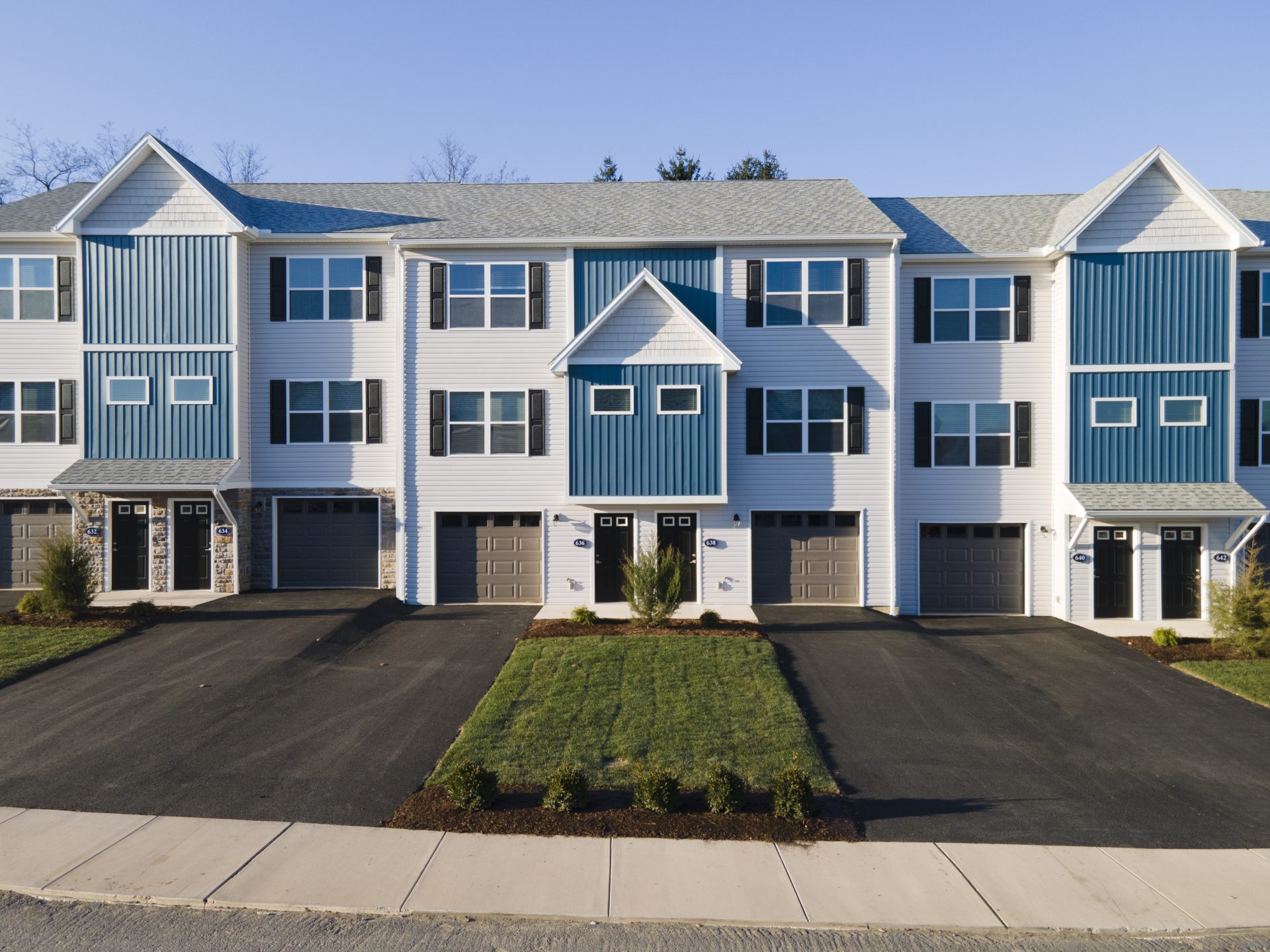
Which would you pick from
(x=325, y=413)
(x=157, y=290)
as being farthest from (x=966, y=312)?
(x=157, y=290)

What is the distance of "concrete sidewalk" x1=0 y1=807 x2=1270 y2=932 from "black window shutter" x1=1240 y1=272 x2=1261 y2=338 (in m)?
15.2

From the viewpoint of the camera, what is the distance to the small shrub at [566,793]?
7.65 metres

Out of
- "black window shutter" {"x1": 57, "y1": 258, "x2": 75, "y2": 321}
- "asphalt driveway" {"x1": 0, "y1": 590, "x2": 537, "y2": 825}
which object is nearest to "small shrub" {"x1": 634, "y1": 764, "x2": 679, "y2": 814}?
"asphalt driveway" {"x1": 0, "y1": 590, "x2": 537, "y2": 825}

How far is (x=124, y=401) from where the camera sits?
1802cm

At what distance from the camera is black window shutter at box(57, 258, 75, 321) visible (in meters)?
18.4

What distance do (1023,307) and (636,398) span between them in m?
9.41

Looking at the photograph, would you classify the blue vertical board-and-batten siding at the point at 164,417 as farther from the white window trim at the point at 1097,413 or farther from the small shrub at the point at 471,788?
the white window trim at the point at 1097,413

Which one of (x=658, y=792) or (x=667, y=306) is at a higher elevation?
(x=667, y=306)

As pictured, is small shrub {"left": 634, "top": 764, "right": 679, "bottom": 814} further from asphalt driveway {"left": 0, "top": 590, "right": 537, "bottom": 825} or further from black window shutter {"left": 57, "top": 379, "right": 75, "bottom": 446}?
black window shutter {"left": 57, "top": 379, "right": 75, "bottom": 446}

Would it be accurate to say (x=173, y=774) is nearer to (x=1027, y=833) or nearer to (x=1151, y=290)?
(x=1027, y=833)

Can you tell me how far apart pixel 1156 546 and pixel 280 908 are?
18.6m

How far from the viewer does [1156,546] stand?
1748 cm

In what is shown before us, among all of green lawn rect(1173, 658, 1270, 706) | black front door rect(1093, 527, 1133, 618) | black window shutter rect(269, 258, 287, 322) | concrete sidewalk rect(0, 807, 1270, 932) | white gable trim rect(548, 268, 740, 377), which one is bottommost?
green lawn rect(1173, 658, 1270, 706)

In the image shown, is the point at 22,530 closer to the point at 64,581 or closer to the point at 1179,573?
the point at 64,581
